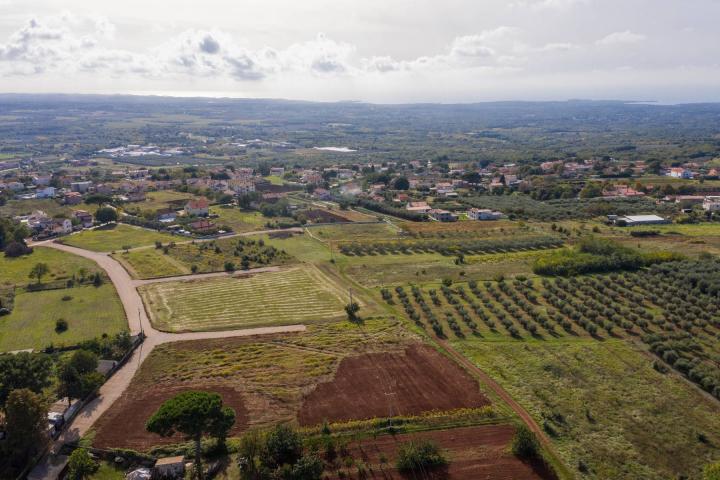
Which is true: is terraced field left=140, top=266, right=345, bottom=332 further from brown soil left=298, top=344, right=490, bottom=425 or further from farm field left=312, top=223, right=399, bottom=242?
farm field left=312, top=223, right=399, bottom=242

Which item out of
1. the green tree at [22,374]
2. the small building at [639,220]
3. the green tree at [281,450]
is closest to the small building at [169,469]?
the green tree at [281,450]

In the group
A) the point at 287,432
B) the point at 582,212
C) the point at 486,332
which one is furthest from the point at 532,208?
the point at 287,432

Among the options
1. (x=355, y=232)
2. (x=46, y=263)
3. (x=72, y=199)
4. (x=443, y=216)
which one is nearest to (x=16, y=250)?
(x=46, y=263)

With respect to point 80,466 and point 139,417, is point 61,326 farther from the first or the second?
point 80,466

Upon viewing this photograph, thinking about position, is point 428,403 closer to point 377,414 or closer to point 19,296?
point 377,414

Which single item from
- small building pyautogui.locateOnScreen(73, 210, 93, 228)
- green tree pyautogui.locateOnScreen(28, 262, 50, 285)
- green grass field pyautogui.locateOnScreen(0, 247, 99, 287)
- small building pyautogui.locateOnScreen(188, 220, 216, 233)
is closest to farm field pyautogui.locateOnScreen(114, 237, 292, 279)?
green grass field pyautogui.locateOnScreen(0, 247, 99, 287)

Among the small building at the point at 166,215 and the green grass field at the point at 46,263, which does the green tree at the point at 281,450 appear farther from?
the small building at the point at 166,215
